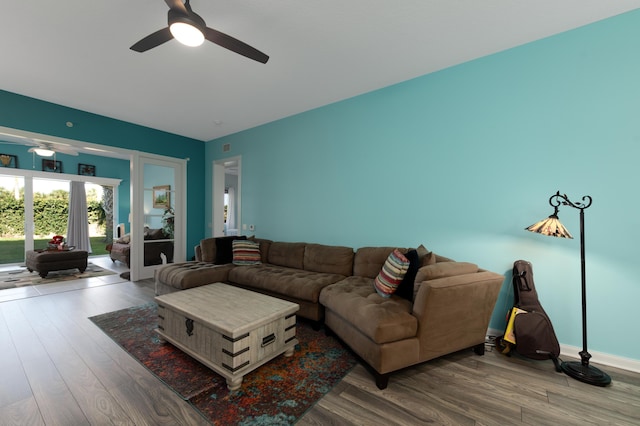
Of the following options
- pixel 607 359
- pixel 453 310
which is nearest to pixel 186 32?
pixel 453 310

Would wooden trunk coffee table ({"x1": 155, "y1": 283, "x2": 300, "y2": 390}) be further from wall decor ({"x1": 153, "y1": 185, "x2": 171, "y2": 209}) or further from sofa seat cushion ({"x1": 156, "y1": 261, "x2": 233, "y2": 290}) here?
wall decor ({"x1": 153, "y1": 185, "x2": 171, "y2": 209})

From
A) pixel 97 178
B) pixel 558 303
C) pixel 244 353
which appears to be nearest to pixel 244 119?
pixel 244 353

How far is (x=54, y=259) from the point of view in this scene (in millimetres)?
4980

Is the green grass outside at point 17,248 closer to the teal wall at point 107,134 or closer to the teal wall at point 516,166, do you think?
the teal wall at point 107,134

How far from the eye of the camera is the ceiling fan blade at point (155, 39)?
6.13 ft

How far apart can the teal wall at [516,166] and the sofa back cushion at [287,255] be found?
0.49 meters

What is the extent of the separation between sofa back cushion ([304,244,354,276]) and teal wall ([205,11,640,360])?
0.86 ft

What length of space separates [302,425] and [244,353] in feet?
2.00

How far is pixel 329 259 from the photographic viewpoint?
3453 millimetres

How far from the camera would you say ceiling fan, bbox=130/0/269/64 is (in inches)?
65.9

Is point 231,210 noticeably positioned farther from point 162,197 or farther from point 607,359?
point 607,359

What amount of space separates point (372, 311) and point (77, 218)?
9106 mm

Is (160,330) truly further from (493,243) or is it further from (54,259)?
(54,259)

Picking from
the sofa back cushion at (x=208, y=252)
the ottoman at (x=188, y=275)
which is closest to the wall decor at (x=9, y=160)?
the ottoman at (x=188, y=275)
